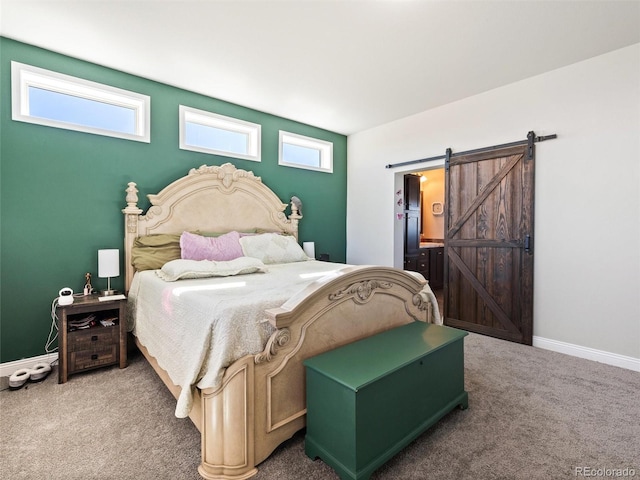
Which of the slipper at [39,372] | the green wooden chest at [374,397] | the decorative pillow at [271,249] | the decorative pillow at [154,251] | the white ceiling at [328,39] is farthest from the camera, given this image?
the decorative pillow at [271,249]

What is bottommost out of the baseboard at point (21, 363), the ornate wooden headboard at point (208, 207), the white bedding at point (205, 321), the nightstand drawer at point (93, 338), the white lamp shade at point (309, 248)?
the baseboard at point (21, 363)

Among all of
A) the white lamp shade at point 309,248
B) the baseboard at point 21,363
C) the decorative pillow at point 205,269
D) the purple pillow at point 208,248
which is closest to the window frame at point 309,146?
the white lamp shade at point 309,248

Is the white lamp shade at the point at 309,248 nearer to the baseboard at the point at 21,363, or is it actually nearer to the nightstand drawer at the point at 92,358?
the nightstand drawer at the point at 92,358

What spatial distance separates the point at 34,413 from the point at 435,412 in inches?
98.3

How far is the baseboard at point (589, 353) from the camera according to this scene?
8.74 feet

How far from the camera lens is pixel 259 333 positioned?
155 centimetres

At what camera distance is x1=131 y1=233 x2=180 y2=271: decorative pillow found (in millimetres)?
2998

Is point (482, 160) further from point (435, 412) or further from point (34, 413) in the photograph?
point (34, 413)

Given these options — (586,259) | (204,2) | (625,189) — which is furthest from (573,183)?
(204,2)

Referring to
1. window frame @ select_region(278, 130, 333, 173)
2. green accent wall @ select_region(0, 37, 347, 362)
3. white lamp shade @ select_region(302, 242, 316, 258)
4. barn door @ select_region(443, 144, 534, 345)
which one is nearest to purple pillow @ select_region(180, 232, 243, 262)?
green accent wall @ select_region(0, 37, 347, 362)

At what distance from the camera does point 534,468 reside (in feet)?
5.03

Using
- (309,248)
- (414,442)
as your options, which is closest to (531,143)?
(309,248)

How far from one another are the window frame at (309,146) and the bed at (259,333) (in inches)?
73.6

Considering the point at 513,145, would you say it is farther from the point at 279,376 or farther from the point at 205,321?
the point at 205,321
